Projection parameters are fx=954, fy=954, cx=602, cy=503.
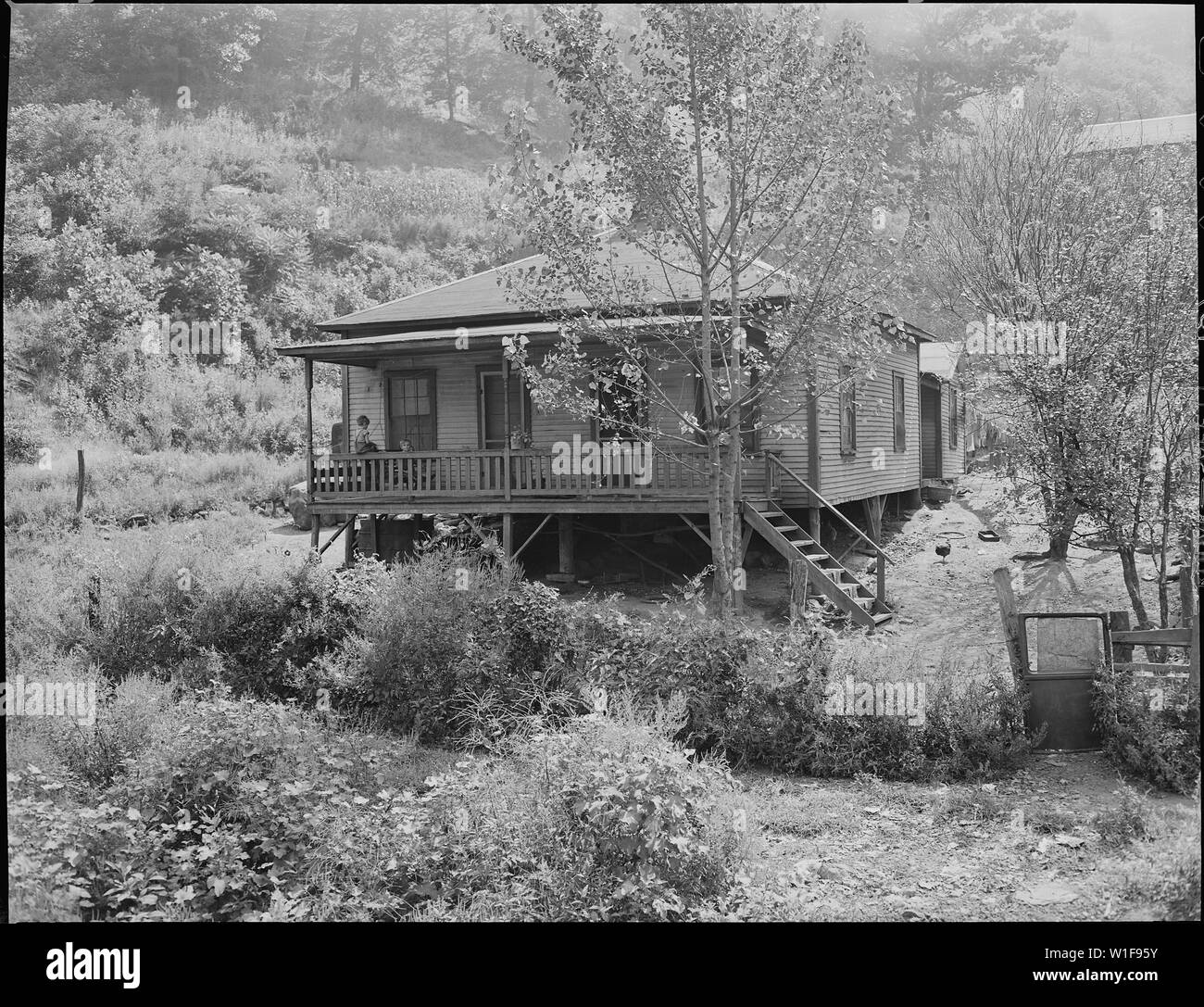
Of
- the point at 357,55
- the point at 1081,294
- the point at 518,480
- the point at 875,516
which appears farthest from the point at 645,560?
the point at 357,55

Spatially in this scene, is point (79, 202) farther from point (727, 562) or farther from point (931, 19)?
point (727, 562)

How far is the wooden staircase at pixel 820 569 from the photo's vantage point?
500 inches

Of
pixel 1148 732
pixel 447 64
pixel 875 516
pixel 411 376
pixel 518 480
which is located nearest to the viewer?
pixel 1148 732

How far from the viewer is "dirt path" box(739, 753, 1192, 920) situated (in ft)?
18.6

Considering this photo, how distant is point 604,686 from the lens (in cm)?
879

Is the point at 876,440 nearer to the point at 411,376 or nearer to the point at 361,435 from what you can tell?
the point at 411,376

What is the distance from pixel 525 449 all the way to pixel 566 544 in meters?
1.71

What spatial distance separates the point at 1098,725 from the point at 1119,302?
607cm

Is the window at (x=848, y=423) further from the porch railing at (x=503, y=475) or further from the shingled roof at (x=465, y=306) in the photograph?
the porch railing at (x=503, y=475)

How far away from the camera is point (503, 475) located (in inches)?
612

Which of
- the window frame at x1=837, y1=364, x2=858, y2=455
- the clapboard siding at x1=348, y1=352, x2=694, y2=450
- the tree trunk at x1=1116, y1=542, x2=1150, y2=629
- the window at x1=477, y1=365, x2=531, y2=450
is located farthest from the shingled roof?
the tree trunk at x1=1116, y1=542, x2=1150, y2=629

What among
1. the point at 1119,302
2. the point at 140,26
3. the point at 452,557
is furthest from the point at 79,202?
the point at 1119,302

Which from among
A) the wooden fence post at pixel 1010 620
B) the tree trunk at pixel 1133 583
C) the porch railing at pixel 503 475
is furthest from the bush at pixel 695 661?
the porch railing at pixel 503 475

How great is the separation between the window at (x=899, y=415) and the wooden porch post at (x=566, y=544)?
8.50m
